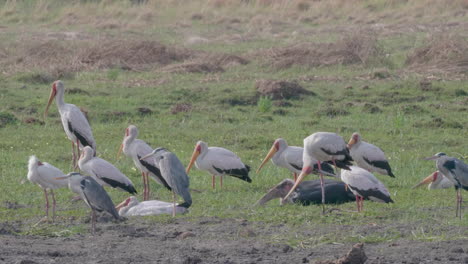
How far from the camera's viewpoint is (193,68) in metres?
18.8

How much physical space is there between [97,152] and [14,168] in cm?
135

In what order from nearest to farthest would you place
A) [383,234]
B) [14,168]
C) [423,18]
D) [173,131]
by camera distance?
[383,234] < [14,168] < [173,131] < [423,18]

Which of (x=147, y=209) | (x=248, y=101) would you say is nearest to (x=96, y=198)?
(x=147, y=209)

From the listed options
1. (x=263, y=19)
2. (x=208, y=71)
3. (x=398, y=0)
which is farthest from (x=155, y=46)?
(x=398, y=0)

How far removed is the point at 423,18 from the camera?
26359 millimetres

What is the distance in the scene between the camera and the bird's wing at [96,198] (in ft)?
24.6

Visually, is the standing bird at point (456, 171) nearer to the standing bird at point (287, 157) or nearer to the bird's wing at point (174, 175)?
the standing bird at point (287, 157)

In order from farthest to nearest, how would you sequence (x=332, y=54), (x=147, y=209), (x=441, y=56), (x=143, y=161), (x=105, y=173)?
(x=332, y=54), (x=441, y=56), (x=143, y=161), (x=105, y=173), (x=147, y=209)

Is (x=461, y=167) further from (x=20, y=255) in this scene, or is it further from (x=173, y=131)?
(x=173, y=131)

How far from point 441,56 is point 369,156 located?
9.57 metres

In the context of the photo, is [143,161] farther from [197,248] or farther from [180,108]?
[180,108]

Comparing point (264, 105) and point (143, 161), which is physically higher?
point (143, 161)

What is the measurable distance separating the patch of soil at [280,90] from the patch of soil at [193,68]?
3089 millimetres

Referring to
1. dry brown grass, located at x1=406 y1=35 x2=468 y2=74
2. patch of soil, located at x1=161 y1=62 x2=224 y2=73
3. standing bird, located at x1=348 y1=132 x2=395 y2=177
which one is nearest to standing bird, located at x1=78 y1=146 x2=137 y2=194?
standing bird, located at x1=348 y1=132 x2=395 y2=177
